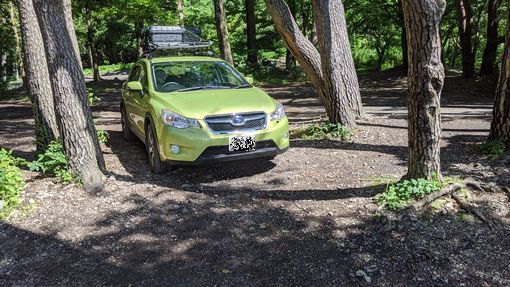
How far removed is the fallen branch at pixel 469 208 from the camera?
158 inches

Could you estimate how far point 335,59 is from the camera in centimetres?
743

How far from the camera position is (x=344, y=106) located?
7488 mm

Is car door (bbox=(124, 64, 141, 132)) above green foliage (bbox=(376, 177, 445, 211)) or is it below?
above

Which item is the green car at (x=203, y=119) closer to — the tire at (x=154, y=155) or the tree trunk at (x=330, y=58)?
the tire at (x=154, y=155)

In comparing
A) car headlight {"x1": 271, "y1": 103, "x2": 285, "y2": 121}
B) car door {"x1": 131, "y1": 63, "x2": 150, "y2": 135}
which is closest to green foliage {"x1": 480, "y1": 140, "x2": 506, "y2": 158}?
car headlight {"x1": 271, "y1": 103, "x2": 285, "y2": 121}

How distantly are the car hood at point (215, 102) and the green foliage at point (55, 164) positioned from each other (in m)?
1.50

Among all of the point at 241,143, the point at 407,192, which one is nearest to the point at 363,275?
the point at 407,192

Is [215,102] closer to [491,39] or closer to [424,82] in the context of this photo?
[424,82]

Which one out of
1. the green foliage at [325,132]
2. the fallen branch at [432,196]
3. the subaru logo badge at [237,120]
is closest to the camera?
the fallen branch at [432,196]

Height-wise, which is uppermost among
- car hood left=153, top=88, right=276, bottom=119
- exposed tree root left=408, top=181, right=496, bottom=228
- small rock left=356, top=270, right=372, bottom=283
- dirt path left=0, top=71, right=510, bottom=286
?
car hood left=153, top=88, right=276, bottom=119

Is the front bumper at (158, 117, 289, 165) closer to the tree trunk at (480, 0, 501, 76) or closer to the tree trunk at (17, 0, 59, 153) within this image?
the tree trunk at (17, 0, 59, 153)

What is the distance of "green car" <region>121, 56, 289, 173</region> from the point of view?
5262mm

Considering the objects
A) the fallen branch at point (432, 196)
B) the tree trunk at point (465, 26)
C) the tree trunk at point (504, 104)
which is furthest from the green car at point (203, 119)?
the tree trunk at point (465, 26)

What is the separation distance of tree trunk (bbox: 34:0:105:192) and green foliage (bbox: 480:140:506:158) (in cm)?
526
